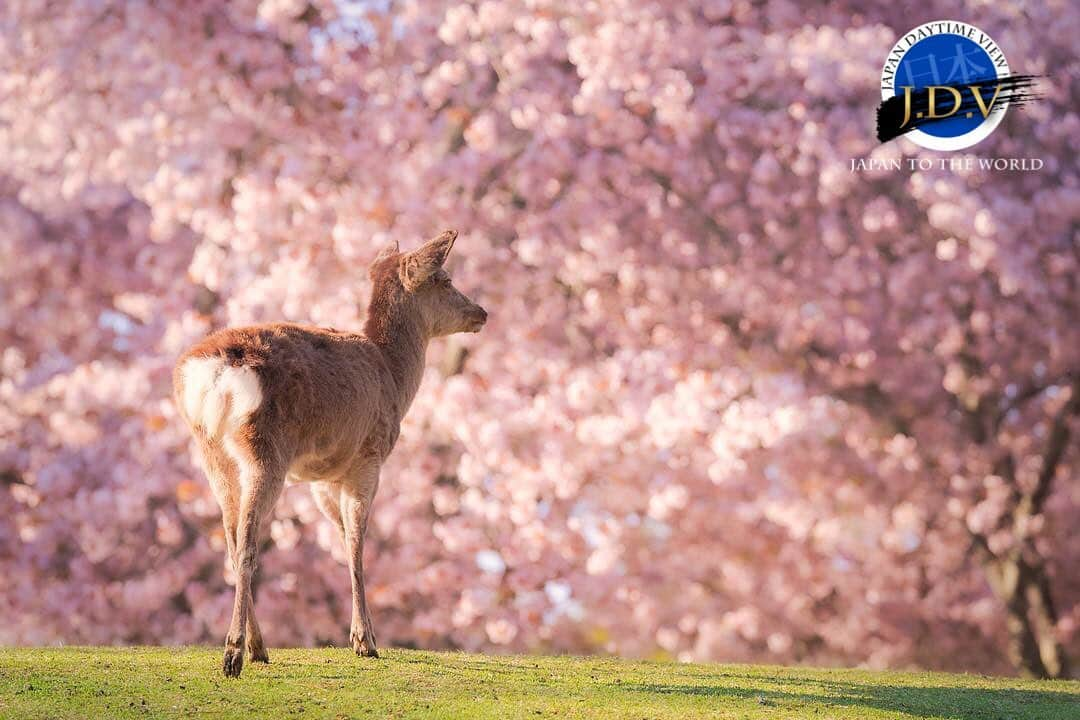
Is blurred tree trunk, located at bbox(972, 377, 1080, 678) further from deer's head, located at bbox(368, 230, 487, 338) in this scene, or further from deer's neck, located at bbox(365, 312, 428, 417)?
deer's neck, located at bbox(365, 312, 428, 417)

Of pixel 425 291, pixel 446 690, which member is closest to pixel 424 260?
pixel 425 291

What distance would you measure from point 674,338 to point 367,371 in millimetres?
6580

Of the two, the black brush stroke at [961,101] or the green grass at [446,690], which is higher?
the black brush stroke at [961,101]

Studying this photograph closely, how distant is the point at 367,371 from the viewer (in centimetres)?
810

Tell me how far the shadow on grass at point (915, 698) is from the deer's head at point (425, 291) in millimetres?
2624

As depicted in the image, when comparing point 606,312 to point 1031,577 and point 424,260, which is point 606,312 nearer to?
point 1031,577

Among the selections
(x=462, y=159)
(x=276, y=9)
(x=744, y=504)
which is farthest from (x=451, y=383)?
(x=276, y=9)

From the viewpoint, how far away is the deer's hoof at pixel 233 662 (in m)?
7.09

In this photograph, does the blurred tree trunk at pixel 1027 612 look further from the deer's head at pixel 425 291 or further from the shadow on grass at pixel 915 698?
the deer's head at pixel 425 291

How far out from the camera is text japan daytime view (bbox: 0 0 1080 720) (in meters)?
13.3

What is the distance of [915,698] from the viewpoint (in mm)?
8461

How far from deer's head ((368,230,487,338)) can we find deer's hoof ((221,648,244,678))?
99.5 inches

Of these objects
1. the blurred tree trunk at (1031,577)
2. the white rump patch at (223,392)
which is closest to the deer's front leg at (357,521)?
the white rump patch at (223,392)

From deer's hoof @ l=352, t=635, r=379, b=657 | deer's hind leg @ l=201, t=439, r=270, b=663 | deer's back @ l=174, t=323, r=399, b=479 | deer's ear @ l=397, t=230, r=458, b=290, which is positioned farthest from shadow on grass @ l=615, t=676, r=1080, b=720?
deer's ear @ l=397, t=230, r=458, b=290
